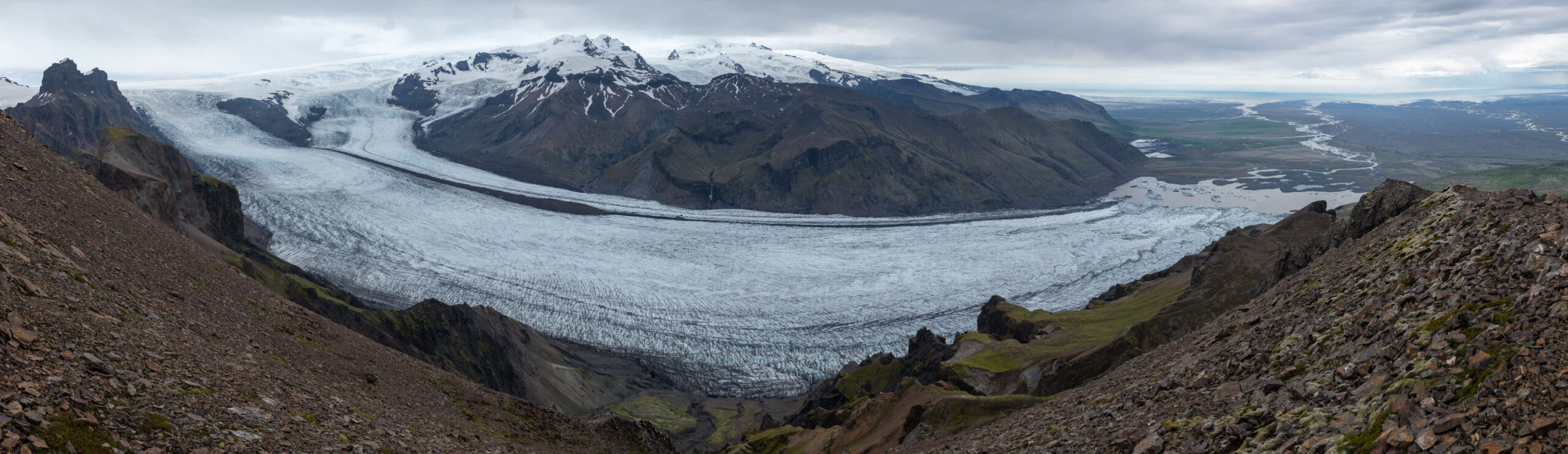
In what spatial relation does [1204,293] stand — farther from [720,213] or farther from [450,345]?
[720,213]

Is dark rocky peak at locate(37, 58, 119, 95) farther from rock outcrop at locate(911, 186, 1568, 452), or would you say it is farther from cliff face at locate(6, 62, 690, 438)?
rock outcrop at locate(911, 186, 1568, 452)

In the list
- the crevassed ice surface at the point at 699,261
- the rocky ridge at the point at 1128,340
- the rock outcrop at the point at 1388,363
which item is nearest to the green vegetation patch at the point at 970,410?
the rocky ridge at the point at 1128,340

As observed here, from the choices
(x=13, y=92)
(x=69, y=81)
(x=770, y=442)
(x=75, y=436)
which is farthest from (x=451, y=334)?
(x=13, y=92)

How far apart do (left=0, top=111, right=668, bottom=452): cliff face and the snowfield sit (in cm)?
4686

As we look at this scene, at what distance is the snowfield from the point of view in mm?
81250

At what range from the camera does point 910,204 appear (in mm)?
181750

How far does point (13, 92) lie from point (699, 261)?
191 meters

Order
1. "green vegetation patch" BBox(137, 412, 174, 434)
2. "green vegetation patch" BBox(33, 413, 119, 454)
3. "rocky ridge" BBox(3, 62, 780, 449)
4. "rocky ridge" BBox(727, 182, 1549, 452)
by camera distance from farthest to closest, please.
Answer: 1. "rocky ridge" BBox(3, 62, 780, 449)
2. "rocky ridge" BBox(727, 182, 1549, 452)
3. "green vegetation patch" BBox(137, 412, 174, 434)
4. "green vegetation patch" BBox(33, 413, 119, 454)

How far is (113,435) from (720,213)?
146975mm

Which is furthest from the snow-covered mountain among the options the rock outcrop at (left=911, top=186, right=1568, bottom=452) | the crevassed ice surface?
the rock outcrop at (left=911, top=186, right=1568, bottom=452)

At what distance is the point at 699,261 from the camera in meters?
111

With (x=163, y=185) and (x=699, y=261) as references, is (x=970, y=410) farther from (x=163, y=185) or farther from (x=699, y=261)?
(x=699, y=261)

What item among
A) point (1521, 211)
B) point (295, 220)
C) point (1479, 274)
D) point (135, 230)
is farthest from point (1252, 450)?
point (295, 220)

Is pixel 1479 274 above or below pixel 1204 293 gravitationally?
above
